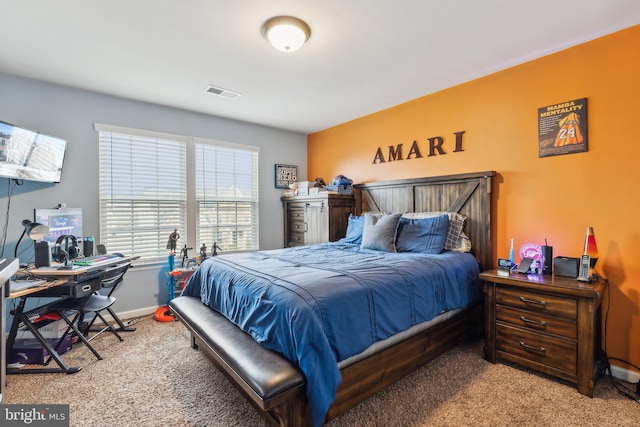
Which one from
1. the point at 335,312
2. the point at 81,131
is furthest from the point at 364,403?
the point at 81,131

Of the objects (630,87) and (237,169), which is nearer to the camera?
(630,87)

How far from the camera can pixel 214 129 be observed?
4082 mm

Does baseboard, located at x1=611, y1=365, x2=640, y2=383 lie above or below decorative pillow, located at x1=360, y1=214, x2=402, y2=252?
below

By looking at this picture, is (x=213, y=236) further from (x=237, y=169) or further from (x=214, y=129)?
(x=214, y=129)

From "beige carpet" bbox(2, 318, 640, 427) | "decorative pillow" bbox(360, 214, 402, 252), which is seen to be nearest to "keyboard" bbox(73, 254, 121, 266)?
"beige carpet" bbox(2, 318, 640, 427)

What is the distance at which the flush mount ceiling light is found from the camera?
2031mm

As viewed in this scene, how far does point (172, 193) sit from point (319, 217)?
1.95m

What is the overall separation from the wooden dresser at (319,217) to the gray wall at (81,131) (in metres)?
1.41

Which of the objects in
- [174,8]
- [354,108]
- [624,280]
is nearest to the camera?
[174,8]

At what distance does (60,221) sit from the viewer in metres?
3.01

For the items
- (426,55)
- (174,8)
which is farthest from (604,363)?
(174,8)

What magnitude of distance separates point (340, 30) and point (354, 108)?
1713 millimetres

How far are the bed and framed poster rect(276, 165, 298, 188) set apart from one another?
1.95 meters

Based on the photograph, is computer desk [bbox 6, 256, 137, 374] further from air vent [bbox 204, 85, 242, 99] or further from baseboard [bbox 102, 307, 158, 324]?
air vent [bbox 204, 85, 242, 99]
